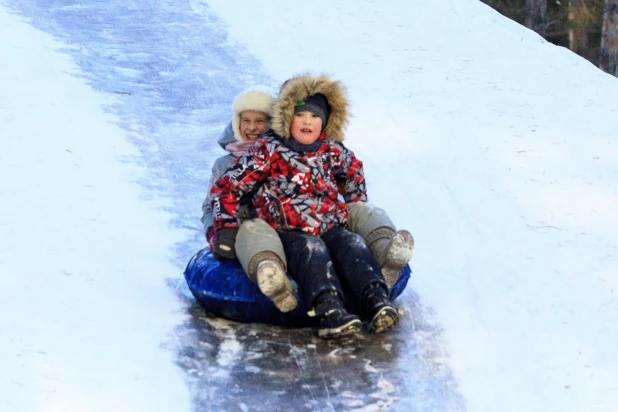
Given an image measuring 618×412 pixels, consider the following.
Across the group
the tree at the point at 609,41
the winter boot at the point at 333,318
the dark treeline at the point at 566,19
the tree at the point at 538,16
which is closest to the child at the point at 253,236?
the winter boot at the point at 333,318

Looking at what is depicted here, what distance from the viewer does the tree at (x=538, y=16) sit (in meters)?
18.7

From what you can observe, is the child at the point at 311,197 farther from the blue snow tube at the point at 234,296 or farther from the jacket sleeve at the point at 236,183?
the blue snow tube at the point at 234,296

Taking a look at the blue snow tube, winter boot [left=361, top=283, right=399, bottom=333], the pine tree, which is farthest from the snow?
the pine tree

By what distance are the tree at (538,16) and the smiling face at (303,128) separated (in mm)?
15013

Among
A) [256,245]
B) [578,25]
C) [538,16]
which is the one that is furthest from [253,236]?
[578,25]

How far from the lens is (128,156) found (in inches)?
247

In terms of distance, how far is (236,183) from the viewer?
4445 mm

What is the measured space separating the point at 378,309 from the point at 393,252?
295mm

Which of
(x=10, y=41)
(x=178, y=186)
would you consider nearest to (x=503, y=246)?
(x=178, y=186)

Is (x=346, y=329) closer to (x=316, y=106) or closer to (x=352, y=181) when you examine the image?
(x=352, y=181)

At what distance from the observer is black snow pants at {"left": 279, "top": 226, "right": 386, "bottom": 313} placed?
416 centimetres

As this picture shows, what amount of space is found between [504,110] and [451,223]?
7.06 feet

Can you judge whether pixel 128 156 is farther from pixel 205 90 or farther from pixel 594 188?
pixel 594 188

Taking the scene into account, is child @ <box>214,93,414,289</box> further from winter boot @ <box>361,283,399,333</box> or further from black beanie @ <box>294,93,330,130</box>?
black beanie @ <box>294,93,330,130</box>
